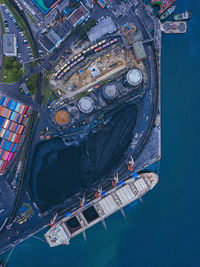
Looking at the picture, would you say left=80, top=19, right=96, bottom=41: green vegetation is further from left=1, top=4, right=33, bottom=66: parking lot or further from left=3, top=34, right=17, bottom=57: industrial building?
left=3, top=34, right=17, bottom=57: industrial building

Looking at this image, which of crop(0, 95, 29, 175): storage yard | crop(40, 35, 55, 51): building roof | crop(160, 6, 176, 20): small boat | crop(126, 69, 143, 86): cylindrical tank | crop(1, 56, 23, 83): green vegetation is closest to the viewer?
crop(126, 69, 143, 86): cylindrical tank

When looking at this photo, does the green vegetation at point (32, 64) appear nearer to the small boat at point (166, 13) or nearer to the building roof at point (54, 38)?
the building roof at point (54, 38)

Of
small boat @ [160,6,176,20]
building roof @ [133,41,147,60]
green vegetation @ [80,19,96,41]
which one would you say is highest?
green vegetation @ [80,19,96,41]

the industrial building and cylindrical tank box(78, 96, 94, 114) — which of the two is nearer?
cylindrical tank box(78, 96, 94, 114)

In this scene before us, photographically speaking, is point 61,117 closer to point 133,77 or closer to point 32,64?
point 32,64

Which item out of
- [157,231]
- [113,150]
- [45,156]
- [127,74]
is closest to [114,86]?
[127,74]

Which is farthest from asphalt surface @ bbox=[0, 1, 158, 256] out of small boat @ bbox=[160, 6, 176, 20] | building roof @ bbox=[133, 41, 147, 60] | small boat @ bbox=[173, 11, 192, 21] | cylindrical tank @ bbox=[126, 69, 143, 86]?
small boat @ bbox=[173, 11, 192, 21]

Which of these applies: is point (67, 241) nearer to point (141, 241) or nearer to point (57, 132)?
point (141, 241)
